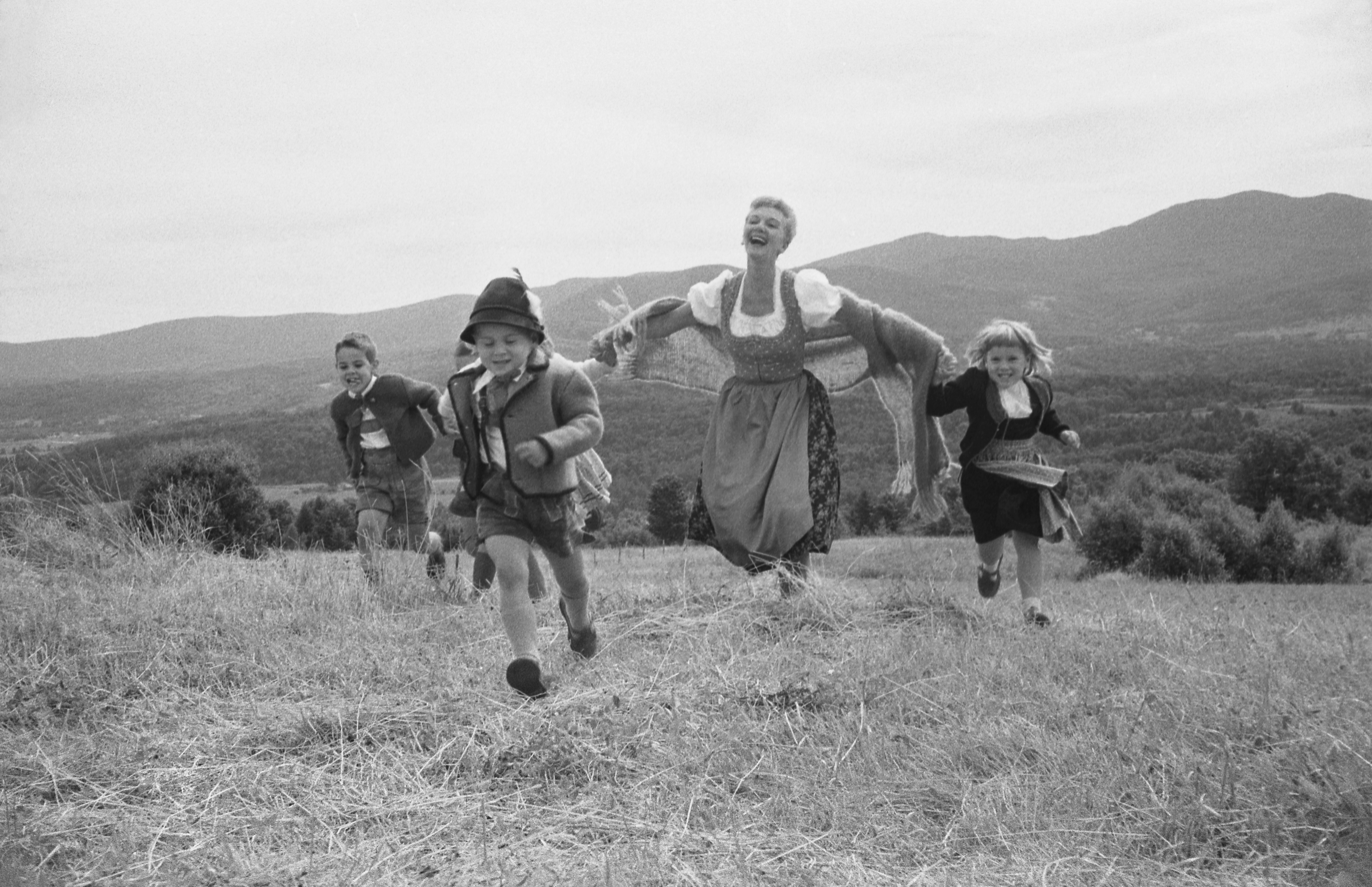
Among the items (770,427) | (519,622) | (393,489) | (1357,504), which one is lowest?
(1357,504)

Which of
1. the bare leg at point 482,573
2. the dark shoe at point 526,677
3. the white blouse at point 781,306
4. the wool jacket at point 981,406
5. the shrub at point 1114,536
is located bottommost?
the shrub at point 1114,536

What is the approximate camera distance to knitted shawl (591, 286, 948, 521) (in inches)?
259

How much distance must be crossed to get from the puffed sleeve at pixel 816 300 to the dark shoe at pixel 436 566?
2.81 meters

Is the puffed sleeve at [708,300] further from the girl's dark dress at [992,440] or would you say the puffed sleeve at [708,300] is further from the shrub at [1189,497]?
the shrub at [1189,497]

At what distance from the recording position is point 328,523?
18.8 m

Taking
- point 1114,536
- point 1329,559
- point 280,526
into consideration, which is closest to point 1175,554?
point 1114,536

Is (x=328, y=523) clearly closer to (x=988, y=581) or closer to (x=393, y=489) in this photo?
(x=393, y=489)

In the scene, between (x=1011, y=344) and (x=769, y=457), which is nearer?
(x=1011, y=344)

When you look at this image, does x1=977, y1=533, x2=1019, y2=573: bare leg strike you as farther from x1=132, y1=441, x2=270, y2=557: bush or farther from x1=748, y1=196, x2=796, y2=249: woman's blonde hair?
x1=132, y1=441, x2=270, y2=557: bush

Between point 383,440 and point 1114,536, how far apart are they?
8176 millimetres

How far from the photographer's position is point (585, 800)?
11.2ft

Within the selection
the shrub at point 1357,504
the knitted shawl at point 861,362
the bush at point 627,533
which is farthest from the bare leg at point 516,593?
the shrub at point 1357,504

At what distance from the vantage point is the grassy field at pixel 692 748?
301cm

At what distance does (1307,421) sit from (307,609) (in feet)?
99.5
